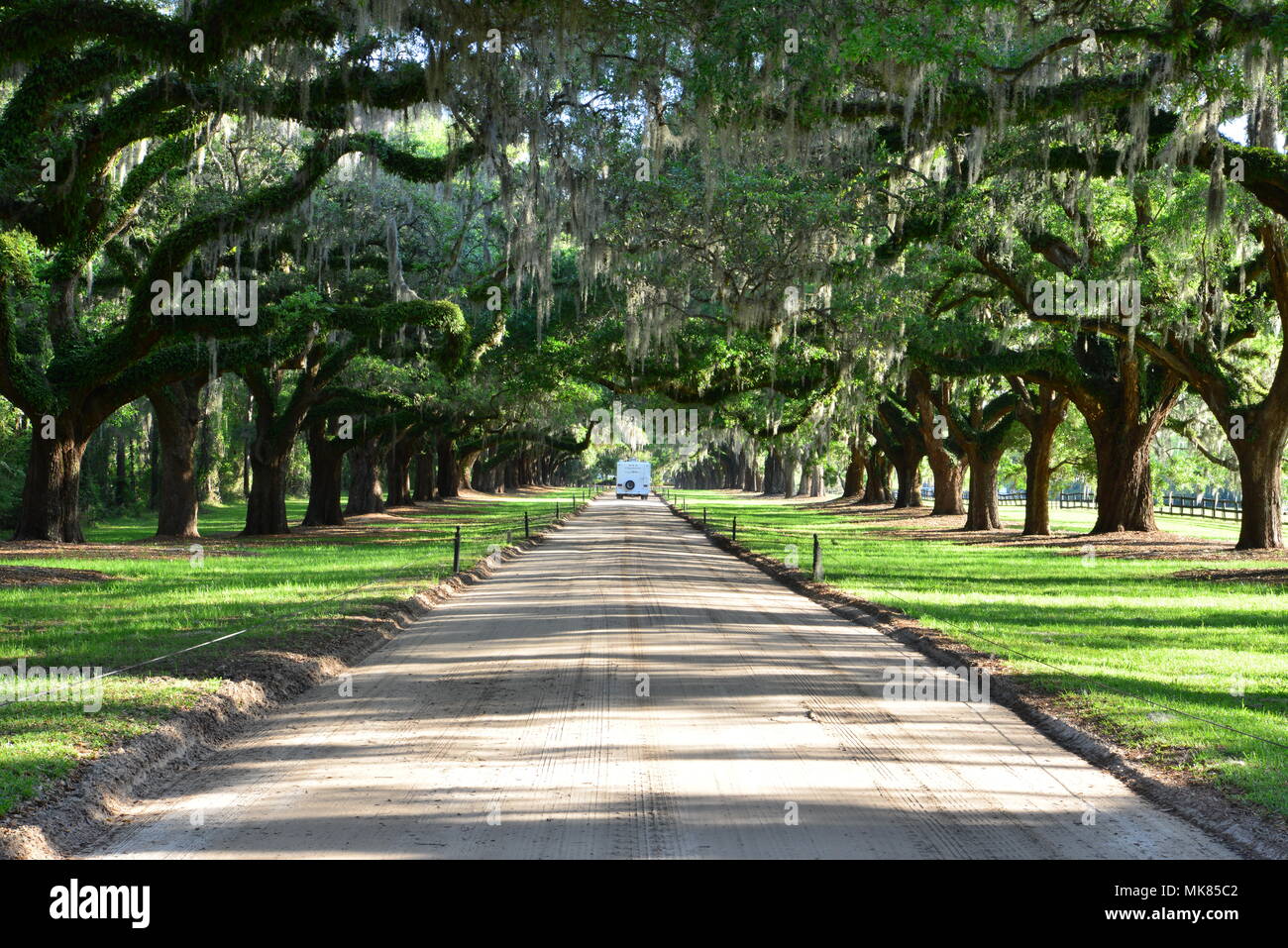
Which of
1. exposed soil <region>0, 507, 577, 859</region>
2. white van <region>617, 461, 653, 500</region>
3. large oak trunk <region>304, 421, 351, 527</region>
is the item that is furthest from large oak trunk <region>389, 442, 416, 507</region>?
exposed soil <region>0, 507, 577, 859</region>

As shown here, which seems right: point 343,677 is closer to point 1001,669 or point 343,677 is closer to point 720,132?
point 1001,669

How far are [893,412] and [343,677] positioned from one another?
42.1m

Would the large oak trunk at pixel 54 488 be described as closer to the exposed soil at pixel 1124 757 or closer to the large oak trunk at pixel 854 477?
the exposed soil at pixel 1124 757

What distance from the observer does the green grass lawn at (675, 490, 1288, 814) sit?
831 centimetres

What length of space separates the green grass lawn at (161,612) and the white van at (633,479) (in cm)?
5673

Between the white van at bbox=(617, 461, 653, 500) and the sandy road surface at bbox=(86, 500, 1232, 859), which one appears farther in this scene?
the white van at bbox=(617, 461, 653, 500)

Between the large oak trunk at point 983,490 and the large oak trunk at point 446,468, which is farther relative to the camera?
the large oak trunk at point 446,468

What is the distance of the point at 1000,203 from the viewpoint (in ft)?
72.6

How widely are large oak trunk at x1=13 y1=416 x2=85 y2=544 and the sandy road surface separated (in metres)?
15.5

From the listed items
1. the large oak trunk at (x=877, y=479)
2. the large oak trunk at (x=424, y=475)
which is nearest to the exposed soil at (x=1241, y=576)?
the large oak trunk at (x=877, y=479)

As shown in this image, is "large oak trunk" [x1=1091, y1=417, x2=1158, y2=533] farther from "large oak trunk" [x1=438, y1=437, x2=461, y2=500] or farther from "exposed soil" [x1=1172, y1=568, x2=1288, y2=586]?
"large oak trunk" [x1=438, y1=437, x2=461, y2=500]

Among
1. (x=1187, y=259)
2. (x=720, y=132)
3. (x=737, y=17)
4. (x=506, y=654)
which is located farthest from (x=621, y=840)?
(x=1187, y=259)

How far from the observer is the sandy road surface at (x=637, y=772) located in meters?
6.01

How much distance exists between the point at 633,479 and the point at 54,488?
214 feet
